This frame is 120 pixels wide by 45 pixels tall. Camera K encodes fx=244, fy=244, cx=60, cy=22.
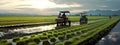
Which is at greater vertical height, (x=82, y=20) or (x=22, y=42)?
(x=22, y=42)

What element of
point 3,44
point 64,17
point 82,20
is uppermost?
point 3,44

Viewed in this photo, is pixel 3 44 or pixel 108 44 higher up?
pixel 3 44

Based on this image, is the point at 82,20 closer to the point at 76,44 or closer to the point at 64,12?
the point at 64,12

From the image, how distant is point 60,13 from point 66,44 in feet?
96.4

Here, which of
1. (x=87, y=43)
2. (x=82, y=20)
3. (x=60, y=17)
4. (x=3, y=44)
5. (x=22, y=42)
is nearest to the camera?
(x=3, y=44)

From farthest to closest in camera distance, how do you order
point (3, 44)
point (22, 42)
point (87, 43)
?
point (87, 43)
point (22, 42)
point (3, 44)

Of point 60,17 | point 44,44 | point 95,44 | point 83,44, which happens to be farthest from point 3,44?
point 60,17

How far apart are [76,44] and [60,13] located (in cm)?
3048

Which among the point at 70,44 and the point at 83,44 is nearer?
the point at 70,44

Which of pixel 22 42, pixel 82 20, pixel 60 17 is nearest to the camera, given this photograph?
pixel 22 42

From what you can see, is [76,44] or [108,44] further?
[108,44]

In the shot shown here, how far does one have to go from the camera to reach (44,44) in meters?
21.1

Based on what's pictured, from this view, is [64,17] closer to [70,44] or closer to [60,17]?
[60,17]

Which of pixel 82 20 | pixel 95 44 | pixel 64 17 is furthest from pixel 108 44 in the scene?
pixel 82 20
